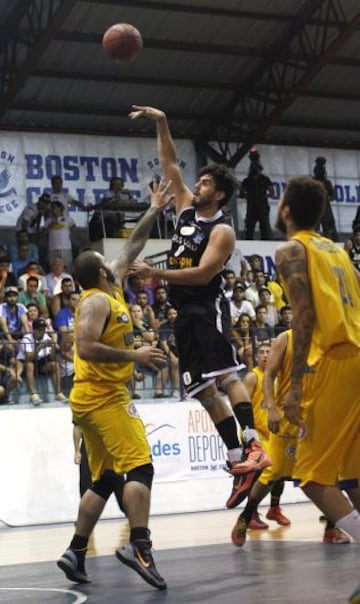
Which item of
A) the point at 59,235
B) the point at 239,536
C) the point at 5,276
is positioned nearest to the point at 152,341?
the point at 5,276

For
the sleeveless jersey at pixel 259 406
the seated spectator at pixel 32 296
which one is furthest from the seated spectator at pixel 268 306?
the sleeveless jersey at pixel 259 406

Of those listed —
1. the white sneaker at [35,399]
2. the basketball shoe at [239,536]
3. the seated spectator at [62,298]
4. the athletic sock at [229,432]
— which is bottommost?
the basketball shoe at [239,536]

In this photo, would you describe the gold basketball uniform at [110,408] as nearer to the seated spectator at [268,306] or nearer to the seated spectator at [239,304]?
the seated spectator at [239,304]

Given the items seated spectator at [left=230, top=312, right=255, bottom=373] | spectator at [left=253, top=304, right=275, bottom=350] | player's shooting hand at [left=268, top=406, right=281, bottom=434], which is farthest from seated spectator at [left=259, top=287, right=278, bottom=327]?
player's shooting hand at [left=268, top=406, right=281, bottom=434]

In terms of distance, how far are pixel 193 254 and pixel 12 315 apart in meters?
8.61

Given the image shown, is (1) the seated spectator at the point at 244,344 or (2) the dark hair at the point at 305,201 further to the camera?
(1) the seated spectator at the point at 244,344

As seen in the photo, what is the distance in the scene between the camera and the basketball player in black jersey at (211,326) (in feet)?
25.7

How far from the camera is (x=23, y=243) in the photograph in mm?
19656

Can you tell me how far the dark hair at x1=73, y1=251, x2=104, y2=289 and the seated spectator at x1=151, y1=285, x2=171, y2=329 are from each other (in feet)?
32.4

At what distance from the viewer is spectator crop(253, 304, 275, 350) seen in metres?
16.5

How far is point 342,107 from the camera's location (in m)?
27.4

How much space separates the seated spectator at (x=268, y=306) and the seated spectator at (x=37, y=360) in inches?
172

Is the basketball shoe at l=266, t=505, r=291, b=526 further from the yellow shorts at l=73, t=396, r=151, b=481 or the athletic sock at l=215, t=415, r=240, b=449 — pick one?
the yellow shorts at l=73, t=396, r=151, b=481

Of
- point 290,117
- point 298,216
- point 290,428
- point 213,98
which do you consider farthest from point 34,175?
point 298,216
